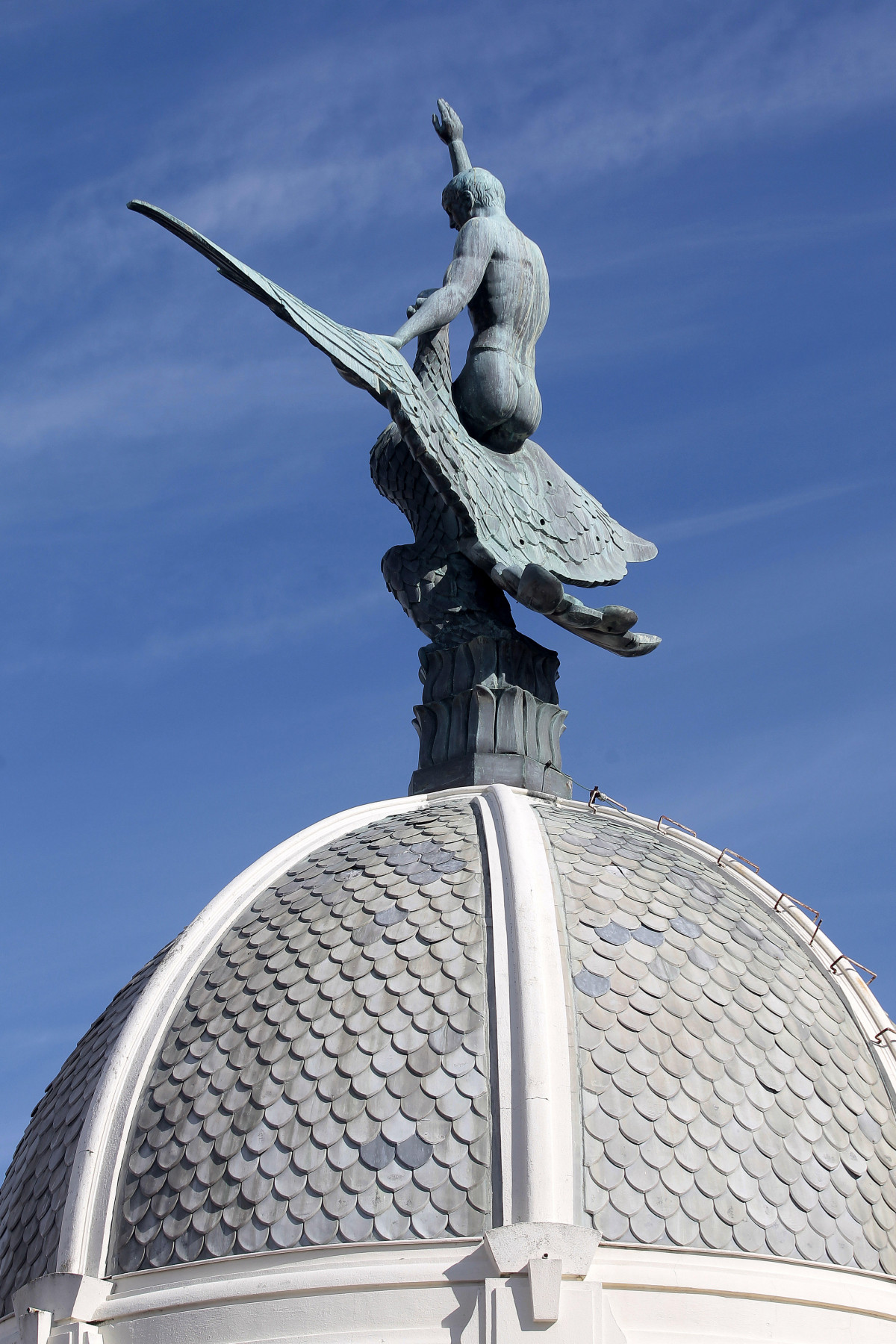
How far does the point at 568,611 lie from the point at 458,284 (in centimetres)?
401

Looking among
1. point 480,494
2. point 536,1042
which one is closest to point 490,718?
point 480,494

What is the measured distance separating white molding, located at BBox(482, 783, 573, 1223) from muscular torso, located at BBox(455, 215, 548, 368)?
652cm

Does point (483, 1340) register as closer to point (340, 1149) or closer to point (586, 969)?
point (340, 1149)

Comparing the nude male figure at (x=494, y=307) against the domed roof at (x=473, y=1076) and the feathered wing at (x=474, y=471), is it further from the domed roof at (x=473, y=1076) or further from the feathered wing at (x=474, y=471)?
the domed roof at (x=473, y=1076)

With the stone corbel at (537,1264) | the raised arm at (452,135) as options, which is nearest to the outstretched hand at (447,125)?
the raised arm at (452,135)

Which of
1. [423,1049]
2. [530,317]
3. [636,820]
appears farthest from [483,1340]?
[530,317]

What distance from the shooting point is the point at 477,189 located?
63.2ft

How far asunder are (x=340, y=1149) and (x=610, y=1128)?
197cm

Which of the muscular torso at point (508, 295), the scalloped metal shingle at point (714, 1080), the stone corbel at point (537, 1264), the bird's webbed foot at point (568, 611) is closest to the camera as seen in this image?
the stone corbel at point (537, 1264)

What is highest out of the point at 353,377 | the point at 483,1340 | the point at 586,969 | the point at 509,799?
the point at 353,377

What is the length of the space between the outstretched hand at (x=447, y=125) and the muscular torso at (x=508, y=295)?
1447 mm

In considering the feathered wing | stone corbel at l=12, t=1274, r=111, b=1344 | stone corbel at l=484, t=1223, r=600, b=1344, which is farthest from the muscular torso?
stone corbel at l=12, t=1274, r=111, b=1344

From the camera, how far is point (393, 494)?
18.5 m

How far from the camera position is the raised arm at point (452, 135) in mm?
19875
